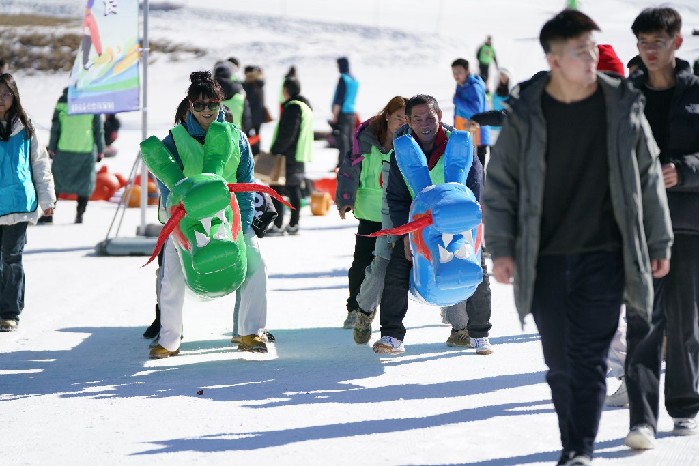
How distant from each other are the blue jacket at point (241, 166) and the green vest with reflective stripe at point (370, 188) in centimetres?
106

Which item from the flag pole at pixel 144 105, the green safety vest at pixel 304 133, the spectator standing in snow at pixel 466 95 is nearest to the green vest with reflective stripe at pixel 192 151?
the flag pole at pixel 144 105

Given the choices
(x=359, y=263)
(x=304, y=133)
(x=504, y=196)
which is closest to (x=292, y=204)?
(x=304, y=133)

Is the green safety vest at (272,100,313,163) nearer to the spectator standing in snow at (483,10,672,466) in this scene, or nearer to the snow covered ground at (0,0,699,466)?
the snow covered ground at (0,0,699,466)

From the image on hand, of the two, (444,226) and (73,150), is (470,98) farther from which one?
(444,226)

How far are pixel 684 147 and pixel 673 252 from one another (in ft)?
1.50

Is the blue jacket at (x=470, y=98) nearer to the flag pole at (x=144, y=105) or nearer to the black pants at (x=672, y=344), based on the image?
the flag pole at (x=144, y=105)

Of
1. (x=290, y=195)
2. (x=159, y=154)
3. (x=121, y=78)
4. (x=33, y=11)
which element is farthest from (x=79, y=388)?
(x=33, y=11)

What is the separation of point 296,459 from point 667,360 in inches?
65.7

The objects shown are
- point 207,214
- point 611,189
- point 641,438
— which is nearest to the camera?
point 611,189

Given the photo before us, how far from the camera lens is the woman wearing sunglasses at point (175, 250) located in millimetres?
8617

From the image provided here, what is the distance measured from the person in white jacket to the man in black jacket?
4887 mm

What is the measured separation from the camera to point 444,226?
25.9ft

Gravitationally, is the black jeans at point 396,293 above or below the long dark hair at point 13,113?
below

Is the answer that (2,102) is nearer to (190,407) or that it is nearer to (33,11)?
(190,407)
